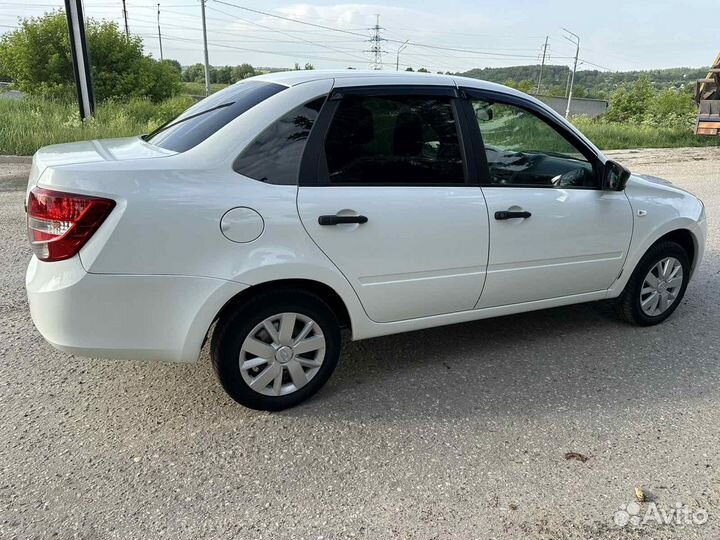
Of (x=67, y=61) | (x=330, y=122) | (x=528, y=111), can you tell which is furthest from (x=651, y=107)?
(x=330, y=122)

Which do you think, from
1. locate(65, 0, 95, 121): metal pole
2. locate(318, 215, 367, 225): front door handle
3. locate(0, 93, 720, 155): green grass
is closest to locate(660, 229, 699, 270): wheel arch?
locate(318, 215, 367, 225): front door handle

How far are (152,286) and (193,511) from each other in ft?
3.35

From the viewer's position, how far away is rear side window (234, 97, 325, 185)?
9.21 ft

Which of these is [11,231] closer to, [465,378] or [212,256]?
[212,256]

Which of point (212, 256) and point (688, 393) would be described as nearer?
point (212, 256)

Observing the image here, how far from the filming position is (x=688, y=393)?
11.3 feet

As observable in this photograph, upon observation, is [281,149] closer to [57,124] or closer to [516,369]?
[516,369]

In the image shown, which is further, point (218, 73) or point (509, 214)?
point (218, 73)

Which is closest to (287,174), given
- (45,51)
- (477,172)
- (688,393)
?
(477,172)

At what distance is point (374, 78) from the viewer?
10.5ft

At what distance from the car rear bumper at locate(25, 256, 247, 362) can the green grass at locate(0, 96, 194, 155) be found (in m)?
9.73

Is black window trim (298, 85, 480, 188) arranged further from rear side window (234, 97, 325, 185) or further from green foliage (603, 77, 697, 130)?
green foliage (603, 77, 697, 130)

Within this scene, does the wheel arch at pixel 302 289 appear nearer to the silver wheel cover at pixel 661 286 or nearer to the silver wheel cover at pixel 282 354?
the silver wheel cover at pixel 282 354

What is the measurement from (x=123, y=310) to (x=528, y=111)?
2697 mm
